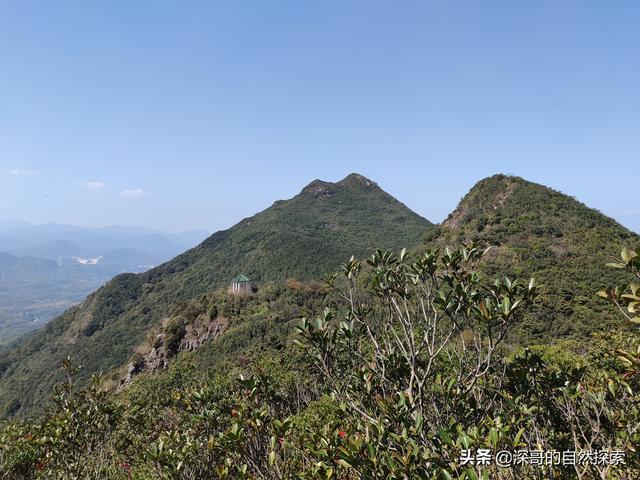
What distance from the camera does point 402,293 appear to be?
555 centimetres

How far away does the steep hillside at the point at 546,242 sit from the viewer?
3106 centimetres

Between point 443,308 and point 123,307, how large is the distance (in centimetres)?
10445

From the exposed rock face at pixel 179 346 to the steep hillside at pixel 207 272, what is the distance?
77.8ft

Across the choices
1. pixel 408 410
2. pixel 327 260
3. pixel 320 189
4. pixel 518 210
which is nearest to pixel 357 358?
pixel 408 410

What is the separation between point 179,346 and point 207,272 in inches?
2100

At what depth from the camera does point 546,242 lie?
40.3 meters

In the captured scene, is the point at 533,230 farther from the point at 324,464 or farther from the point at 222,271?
the point at 222,271

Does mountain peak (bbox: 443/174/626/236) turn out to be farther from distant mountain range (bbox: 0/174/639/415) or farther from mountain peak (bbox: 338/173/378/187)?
mountain peak (bbox: 338/173/378/187)

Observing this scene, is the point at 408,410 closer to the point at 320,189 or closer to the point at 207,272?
the point at 207,272

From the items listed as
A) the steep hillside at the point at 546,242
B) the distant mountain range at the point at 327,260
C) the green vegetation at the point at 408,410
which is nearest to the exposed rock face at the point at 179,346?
the distant mountain range at the point at 327,260

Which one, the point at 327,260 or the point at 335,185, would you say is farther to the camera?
the point at 335,185

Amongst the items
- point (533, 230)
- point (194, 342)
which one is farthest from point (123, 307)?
point (533, 230)

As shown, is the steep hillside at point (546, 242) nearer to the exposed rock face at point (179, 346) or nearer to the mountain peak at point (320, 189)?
the exposed rock face at point (179, 346)

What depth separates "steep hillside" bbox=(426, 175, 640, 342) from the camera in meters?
31.1
